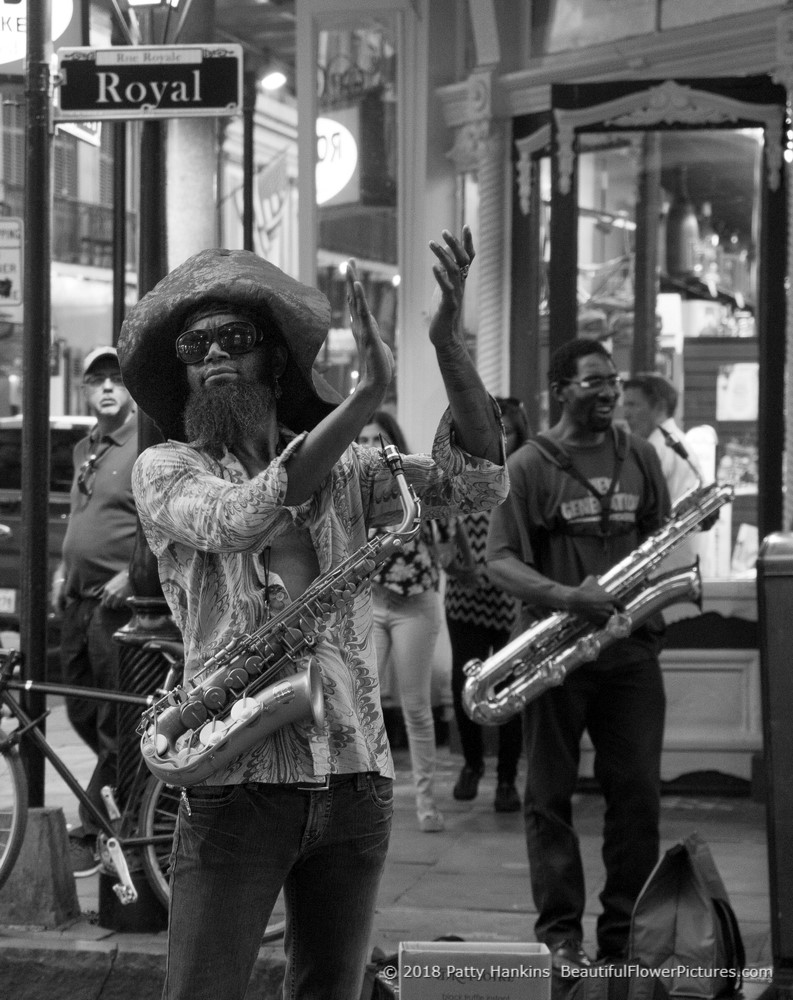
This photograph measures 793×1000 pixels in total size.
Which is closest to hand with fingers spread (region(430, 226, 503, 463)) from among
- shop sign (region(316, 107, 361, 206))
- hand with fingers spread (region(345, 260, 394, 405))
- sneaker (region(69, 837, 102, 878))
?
hand with fingers spread (region(345, 260, 394, 405))

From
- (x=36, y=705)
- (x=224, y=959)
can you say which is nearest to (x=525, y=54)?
(x=36, y=705)

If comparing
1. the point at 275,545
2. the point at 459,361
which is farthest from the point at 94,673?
the point at 459,361

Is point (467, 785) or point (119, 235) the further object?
point (119, 235)

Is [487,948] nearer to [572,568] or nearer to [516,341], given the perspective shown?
[572,568]

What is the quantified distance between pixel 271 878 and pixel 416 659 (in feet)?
14.8

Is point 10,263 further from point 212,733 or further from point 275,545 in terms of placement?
point 212,733

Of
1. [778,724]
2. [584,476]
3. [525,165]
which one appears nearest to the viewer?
[778,724]

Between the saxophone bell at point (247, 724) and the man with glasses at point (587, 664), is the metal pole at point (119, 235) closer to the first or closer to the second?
the man with glasses at point (587, 664)

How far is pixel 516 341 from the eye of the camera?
9.44 m

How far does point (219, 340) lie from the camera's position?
3086 millimetres

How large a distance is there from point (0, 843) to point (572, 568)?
2.26 metres

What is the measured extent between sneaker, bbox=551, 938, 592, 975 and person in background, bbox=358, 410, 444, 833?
2179 mm

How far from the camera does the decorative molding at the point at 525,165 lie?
9.23m

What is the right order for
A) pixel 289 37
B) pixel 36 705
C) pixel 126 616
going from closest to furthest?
pixel 36 705 → pixel 126 616 → pixel 289 37
